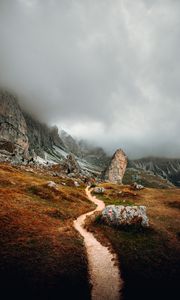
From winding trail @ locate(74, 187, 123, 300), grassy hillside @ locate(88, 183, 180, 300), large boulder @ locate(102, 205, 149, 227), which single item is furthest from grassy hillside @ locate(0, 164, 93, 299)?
large boulder @ locate(102, 205, 149, 227)

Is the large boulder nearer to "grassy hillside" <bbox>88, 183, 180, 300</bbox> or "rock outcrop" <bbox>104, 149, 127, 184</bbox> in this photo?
"grassy hillside" <bbox>88, 183, 180, 300</bbox>

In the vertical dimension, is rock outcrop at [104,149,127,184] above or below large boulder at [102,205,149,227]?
above

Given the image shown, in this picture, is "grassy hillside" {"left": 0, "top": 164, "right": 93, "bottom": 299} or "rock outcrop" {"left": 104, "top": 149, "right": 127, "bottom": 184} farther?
"rock outcrop" {"left": 104, "top": 149, "right": 127, "bottom": 184}

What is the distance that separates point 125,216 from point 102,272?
13.6m

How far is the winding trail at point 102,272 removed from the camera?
16359mm

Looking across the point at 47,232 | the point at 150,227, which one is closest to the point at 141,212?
the point at 150,227

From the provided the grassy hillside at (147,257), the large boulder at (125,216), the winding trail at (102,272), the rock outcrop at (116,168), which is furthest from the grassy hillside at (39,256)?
the rock outcrop at (116,168)

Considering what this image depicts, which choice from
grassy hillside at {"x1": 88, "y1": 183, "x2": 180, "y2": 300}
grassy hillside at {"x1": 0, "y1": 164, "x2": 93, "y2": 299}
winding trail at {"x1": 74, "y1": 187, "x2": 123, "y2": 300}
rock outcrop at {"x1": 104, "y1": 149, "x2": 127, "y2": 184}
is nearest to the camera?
grassy hillside at {"x1": 0, "y1": 164, "x2": 93, "y2": 299}

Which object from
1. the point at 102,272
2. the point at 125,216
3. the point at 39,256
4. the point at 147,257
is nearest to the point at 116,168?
the point at 125,216

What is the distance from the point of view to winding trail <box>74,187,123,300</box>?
1636cm

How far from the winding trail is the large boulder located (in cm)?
612

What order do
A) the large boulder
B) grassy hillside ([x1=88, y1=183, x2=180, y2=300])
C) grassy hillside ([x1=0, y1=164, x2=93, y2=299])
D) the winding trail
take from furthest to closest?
the large boulder < grassy hillside ([x1=88, y1=183, x2=180, y2=300]) < the winding trail < grassy hillside ([x1=0, y1=164, x2=93, y2=299])

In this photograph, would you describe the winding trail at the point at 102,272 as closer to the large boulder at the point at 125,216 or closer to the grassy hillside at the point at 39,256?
the grassy hillside at the point at 39,256

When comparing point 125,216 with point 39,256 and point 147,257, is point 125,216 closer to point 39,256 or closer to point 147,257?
point 147,257
